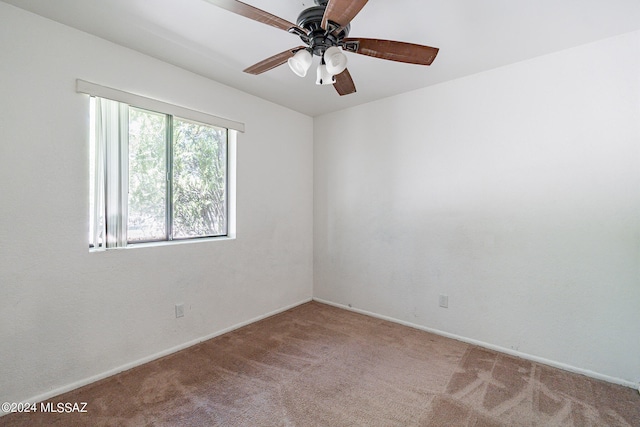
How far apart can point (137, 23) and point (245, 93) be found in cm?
126

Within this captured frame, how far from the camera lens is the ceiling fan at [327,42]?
1349mm

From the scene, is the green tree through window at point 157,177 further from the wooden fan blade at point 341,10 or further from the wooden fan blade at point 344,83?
the wooden fan blade at point 341,10

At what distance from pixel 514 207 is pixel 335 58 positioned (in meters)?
2.04

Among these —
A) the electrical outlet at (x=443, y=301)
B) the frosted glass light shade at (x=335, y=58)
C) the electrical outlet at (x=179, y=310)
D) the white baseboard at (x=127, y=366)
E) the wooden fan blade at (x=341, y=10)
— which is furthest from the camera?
the electrical outlet at (x=443, y=301)

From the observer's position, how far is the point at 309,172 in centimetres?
400

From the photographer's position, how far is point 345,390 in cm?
205

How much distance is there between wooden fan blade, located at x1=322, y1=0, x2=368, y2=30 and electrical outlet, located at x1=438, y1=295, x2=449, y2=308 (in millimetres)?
2580

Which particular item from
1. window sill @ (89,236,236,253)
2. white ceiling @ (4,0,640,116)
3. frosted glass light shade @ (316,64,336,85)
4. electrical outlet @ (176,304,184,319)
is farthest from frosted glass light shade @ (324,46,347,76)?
electrical outlet @ (176,304,184,319)

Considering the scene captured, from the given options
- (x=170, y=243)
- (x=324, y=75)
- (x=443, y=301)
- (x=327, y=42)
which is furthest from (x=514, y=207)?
(x=170, y=243)

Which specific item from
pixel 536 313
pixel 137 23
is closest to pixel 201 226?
pixel 137 23

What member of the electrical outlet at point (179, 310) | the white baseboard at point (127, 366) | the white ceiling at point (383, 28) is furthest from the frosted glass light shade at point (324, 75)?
the white baseboard at point (127, 366)

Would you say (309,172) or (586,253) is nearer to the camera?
(586,253)

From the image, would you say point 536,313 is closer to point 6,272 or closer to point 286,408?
point 286,408

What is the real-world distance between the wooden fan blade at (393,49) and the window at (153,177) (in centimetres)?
179
